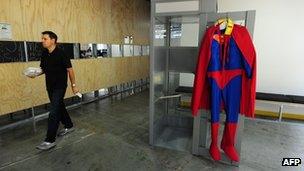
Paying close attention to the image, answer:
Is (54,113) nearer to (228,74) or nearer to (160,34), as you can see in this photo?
(160,34)

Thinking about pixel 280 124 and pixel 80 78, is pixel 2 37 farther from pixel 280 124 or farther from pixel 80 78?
pixel 280 124

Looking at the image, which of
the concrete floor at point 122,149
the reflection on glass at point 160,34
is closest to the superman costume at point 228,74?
the concrete floor at point 122,149

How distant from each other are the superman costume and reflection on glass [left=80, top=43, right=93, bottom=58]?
9.69 ft

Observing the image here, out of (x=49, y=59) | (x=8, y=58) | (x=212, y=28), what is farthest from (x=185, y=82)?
(x=8, y=58)

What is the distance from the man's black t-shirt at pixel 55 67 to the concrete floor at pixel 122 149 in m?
0.88

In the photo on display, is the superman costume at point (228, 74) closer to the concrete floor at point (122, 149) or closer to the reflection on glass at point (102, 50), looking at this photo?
the concrete floor at point (122, 149)

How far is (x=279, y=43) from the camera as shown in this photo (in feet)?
13.6

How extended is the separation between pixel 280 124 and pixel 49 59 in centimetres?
413

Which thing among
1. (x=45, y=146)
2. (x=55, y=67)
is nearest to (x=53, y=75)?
(x=55, y=67)

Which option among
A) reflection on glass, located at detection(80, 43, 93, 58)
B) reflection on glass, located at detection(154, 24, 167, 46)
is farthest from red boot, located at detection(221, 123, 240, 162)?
reflection on glass, located at detection(80, 43, 93, 58)

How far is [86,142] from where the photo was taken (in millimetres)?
3105

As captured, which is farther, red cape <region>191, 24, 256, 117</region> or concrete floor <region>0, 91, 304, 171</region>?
concrete floor <region>0, 91, 304, 171</region>

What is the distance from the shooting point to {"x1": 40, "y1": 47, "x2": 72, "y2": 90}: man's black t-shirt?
2.86 metres

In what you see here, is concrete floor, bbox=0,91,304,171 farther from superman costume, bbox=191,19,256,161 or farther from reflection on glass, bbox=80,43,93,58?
reflection on glass, bbox=80,43,93,58
